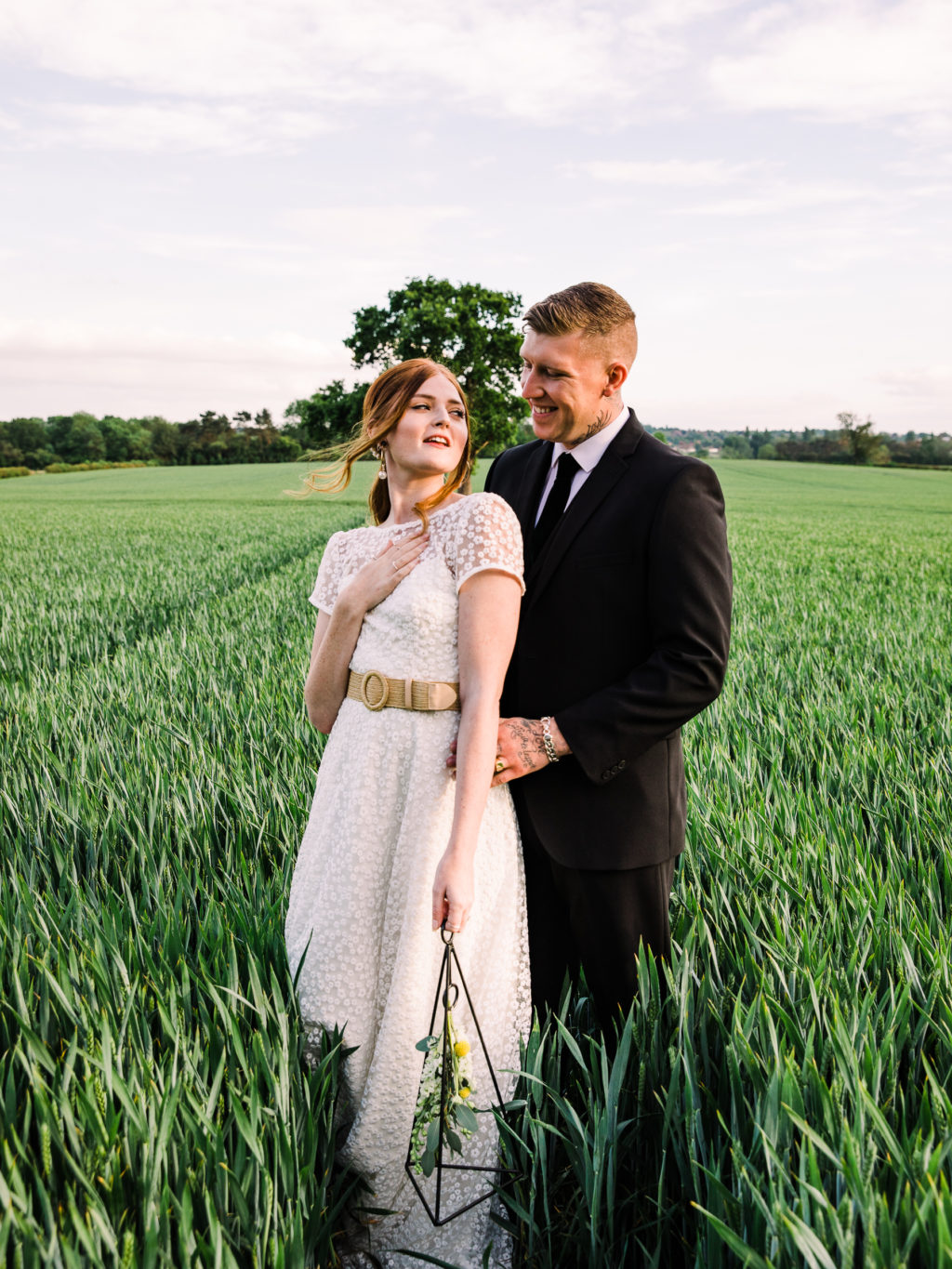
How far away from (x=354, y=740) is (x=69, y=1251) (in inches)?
35.8

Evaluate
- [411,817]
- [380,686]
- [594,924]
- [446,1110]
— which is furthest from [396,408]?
[446,1110]

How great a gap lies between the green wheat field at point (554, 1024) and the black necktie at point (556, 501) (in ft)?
3.09

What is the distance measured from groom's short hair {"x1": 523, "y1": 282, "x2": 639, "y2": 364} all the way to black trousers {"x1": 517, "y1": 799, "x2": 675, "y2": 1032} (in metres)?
1.01

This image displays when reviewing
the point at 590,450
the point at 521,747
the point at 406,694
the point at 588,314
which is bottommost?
the point at 521,747

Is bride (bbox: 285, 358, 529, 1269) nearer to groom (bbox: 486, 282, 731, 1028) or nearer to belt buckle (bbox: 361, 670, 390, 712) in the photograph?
belt buckle (bbox: 361, 670, 390, 712)

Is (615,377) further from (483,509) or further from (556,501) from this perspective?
(483,509)

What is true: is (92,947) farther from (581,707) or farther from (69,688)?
(69,688)

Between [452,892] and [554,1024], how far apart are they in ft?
2.14

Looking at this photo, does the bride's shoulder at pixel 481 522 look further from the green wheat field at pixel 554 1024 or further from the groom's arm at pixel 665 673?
the green wheat field at pixel 554 1024

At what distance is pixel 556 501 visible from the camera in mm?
1943

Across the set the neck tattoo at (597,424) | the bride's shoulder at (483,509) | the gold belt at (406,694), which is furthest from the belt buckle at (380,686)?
the neck tattoo at (597,424)

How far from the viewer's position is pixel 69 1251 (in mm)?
1091

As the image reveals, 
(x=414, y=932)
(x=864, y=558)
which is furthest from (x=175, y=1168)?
(x=864, y=558)

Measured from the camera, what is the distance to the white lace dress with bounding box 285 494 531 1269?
1667mm
